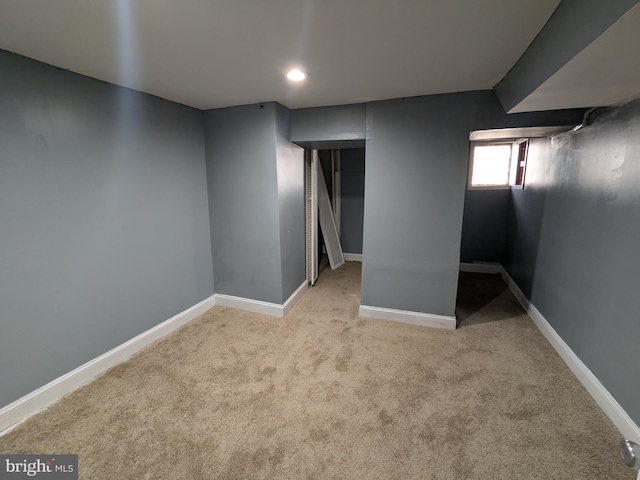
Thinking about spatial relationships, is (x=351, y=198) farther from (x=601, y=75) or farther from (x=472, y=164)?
(x=601, y=75)

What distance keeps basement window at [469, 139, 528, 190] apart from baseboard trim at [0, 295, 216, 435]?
14.5 ft

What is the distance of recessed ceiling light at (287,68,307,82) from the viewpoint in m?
1.89

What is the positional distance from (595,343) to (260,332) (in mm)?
2596

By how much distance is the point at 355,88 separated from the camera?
2229 mm

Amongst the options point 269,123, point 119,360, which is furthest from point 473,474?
point 269,123

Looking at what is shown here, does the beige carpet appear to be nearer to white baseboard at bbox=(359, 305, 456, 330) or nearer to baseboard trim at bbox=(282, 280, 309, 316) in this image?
white baseboard at bbox=(359, 305, 456, 330)

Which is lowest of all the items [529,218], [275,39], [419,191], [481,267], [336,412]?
[336,412]

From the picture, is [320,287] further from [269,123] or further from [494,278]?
[494,278]

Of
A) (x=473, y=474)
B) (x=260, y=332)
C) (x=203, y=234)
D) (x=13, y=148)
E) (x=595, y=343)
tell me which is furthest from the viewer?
(x=203, y=234)

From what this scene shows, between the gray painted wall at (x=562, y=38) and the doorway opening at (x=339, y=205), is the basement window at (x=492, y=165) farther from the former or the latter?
the gray painted wall at (x=562, y=38)

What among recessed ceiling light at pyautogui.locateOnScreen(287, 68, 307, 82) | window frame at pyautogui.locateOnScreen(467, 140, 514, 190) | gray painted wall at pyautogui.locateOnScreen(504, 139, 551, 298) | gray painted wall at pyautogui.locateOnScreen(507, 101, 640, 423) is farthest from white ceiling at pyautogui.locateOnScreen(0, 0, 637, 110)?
window frame at pyautogui.locateOnScreen(467, 140, 514, 190)

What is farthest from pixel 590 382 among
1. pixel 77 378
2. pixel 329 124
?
pixel 77 378

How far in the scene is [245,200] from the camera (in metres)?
2.91

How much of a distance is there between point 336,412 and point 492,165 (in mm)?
4160
